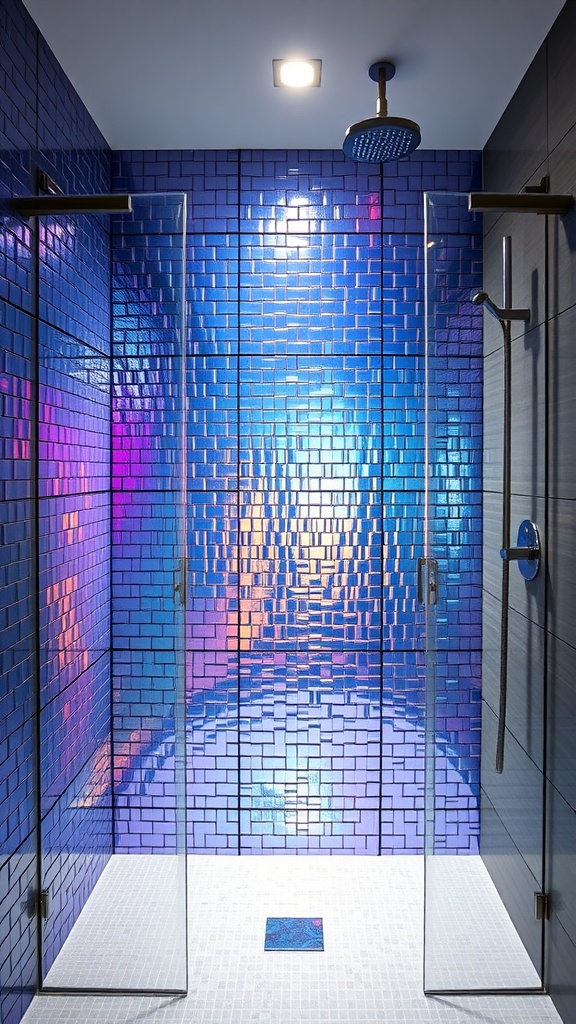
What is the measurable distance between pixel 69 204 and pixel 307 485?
1.31 m

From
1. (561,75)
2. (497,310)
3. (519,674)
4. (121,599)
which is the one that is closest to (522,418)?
(497,310)

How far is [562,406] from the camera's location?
1.92 meters

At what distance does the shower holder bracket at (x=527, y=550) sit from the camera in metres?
2.07

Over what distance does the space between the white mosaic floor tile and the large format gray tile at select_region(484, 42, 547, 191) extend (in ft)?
6.78

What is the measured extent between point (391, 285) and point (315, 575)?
1.13m

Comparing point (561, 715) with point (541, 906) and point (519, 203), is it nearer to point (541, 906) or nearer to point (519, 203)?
point (541, 906)

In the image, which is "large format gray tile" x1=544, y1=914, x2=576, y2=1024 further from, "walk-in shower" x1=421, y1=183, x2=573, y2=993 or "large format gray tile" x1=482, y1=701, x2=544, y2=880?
"large format gray tile" x1=482, y1=701, x2=544, y2=880

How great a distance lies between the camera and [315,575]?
112 inches

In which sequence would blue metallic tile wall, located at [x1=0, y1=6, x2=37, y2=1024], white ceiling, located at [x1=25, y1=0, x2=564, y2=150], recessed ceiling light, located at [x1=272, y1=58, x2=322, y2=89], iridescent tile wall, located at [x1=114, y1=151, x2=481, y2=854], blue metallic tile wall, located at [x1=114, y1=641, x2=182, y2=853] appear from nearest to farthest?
blue metallic tile wall, located at [x1=0, y1=6, x2=37, y2=1024] < white ceiling, located at [x1=25, y1=0, x2=564, y2=150] < blue metallic tile wall, located at [x1=114, y1=641, x2=182, y2=853] < recessed ceiling light, located at [x1=272, y1=58, x2=322, y2=89] < iridescent tile wall, located at [x1=114, y1=151, x2=481, y2=854]

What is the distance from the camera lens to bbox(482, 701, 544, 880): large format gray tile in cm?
207

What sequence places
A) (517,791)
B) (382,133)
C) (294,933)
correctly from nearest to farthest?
(517,791) < (382,133) < (294,933)

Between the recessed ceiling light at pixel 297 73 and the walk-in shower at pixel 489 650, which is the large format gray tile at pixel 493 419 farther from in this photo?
the recessed ceiling light at pixel 297 73

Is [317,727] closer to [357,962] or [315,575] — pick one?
[315,575]

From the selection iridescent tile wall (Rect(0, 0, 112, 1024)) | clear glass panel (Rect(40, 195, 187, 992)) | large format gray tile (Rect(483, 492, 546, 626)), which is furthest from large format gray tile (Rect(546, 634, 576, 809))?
iridescent tile wall (Rect(0, 0, 112, 1024))
